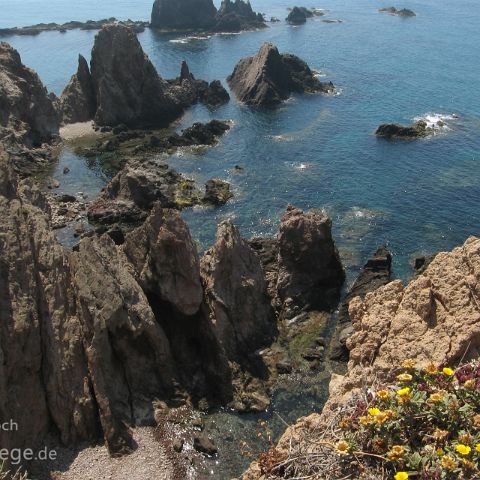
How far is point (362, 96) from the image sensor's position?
103125 mm

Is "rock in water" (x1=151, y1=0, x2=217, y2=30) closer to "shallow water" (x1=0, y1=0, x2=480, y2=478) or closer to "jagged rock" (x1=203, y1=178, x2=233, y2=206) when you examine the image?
"shallow water" (x1=0, y1=0, x2=480, y2=478)

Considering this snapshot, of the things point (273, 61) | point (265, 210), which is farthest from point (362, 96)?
point (265, 210)

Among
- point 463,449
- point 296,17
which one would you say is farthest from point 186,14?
point 463,449

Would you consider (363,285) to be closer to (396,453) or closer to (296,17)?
(396,453)

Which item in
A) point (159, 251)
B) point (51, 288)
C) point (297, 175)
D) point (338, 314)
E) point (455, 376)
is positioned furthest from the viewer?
point (297, 175)

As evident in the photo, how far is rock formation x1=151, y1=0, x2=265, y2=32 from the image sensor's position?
169 meters

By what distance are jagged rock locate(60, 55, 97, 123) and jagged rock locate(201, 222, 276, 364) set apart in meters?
61.3

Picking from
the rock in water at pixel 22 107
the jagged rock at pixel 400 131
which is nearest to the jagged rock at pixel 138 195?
the rock in water at pixel 22 107

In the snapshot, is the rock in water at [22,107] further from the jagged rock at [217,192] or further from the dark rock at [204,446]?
the dark rock at [204,446]

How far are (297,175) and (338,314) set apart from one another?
31.0 metres

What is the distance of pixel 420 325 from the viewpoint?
806 inches

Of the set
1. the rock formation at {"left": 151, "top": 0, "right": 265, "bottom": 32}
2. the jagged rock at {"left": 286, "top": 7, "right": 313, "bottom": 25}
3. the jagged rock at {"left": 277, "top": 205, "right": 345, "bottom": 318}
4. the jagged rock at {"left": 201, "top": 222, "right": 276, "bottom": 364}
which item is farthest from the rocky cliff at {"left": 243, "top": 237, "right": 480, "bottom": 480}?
the jagged rock at {"left": 286, "top": 7, "right": 313, "bottom": 25}

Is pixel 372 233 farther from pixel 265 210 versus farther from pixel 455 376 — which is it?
pixel 455 376

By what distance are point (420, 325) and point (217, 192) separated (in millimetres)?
46298
